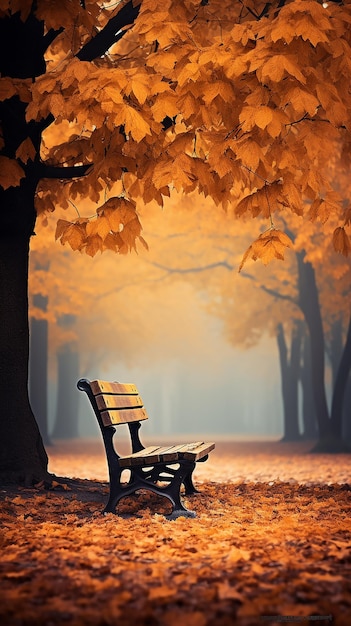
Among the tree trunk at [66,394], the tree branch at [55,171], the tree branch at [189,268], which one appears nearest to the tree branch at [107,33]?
the tree branch at [55,171]

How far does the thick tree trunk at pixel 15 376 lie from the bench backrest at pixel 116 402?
3.44 ft

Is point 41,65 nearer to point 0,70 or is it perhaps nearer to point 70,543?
point 0,70

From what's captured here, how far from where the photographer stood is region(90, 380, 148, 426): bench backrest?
582cm

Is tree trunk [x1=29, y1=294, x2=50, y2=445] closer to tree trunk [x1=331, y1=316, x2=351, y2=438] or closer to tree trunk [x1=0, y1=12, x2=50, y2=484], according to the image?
tree trunk [x1=331, y1=316, x2=351, y2=438]

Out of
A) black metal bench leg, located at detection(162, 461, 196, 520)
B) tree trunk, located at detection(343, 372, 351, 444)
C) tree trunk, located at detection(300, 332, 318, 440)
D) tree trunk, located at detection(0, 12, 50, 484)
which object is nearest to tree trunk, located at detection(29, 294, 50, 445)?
tree trunk, located at detection(343, 372, 351, 444)

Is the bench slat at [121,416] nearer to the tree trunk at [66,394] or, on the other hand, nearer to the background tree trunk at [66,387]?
the background tree trunk at [66,387]

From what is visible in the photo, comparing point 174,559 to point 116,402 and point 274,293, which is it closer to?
point 116,402

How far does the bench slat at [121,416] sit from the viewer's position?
579 cm

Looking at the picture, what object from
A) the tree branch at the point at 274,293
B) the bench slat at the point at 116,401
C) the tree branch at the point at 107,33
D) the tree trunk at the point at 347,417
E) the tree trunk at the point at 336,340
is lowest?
the tree trunk at the point at 347,417

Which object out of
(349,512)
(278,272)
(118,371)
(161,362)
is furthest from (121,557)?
(118,371)

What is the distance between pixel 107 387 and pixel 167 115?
238cm

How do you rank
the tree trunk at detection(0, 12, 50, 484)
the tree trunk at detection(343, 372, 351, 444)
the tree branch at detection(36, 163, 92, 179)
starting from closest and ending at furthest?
the tree trunk at detection(0, 12, 50, 484)
the tree branch at detection(36, 163, 92, 179)
the tree trunk at detection(343, 372, 351, 444)

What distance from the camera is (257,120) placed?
461 centimetres

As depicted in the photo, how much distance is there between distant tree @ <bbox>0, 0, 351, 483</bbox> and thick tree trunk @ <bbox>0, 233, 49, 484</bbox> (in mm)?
11
